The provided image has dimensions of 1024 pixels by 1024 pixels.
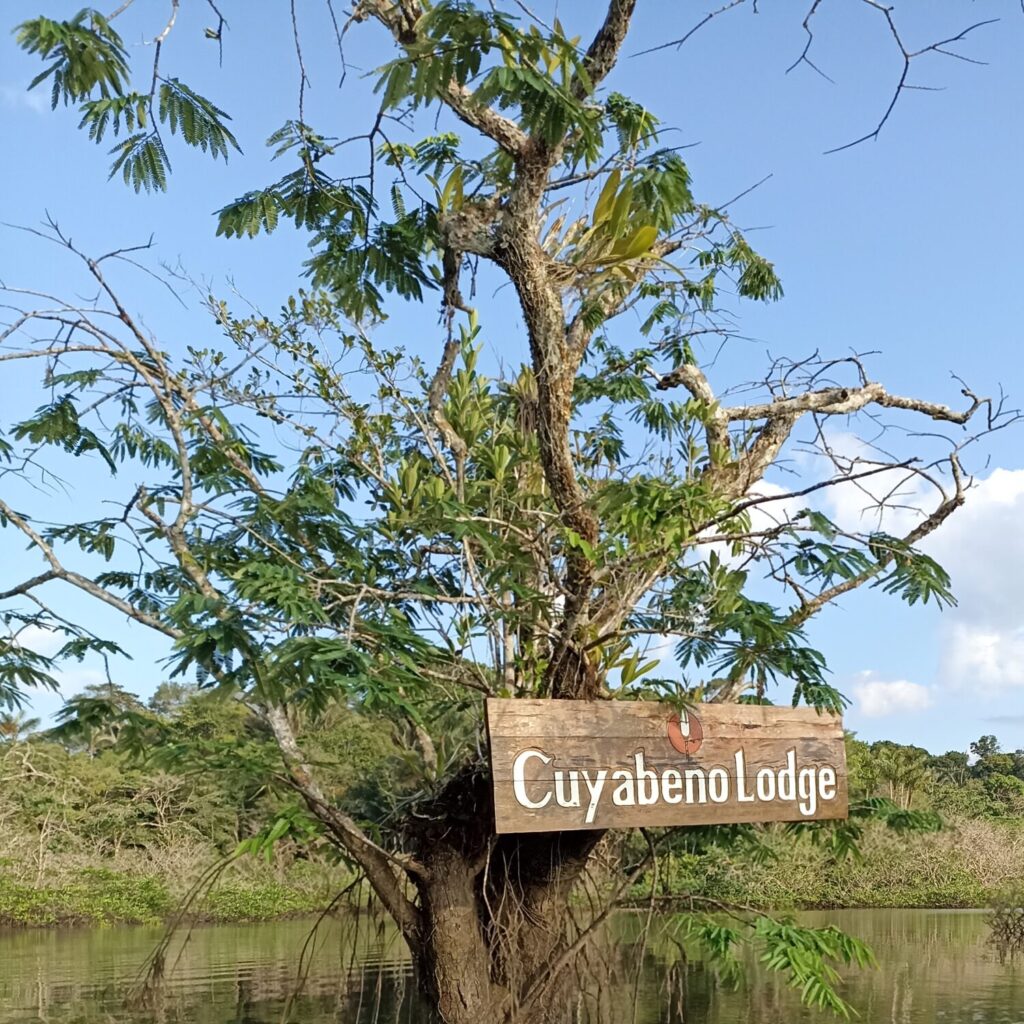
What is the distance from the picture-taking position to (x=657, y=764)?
16.1ft

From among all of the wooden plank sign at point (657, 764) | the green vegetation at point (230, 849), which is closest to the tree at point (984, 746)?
the green vegetation at point (230, 849)

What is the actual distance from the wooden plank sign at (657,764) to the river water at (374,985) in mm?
1160

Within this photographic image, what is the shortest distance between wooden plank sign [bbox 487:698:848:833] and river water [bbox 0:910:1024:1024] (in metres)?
1.16

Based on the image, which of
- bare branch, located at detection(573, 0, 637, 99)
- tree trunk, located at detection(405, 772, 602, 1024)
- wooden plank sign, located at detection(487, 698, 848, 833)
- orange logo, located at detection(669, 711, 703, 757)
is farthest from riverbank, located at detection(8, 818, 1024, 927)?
bare branch, located at detection(573, 0, 637, 99)

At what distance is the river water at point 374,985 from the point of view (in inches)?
298

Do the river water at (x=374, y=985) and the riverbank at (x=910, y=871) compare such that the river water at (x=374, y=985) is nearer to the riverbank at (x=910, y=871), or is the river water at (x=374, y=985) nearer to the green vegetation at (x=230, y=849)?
the green vegetation at (x=230, y=849)

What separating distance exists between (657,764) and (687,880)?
411 inches

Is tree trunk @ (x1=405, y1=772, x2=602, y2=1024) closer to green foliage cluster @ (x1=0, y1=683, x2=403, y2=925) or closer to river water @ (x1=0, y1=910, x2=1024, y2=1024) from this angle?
river water @ (x1=0, y1=910, x2=1024, y2=1024)

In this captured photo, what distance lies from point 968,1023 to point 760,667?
12.6 ft

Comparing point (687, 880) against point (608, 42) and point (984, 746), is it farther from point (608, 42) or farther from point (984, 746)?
point (984, 746)

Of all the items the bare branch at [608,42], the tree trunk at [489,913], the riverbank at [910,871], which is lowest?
the riverbank at [910,871]

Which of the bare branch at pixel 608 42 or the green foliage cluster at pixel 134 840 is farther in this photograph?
the green foliage cluster at pixel 134 840

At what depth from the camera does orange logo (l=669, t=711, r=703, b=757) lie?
496 centimetres

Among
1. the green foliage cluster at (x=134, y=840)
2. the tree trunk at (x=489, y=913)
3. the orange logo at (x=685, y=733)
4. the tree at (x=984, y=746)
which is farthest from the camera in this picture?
the tree at (x=984, y=746)
